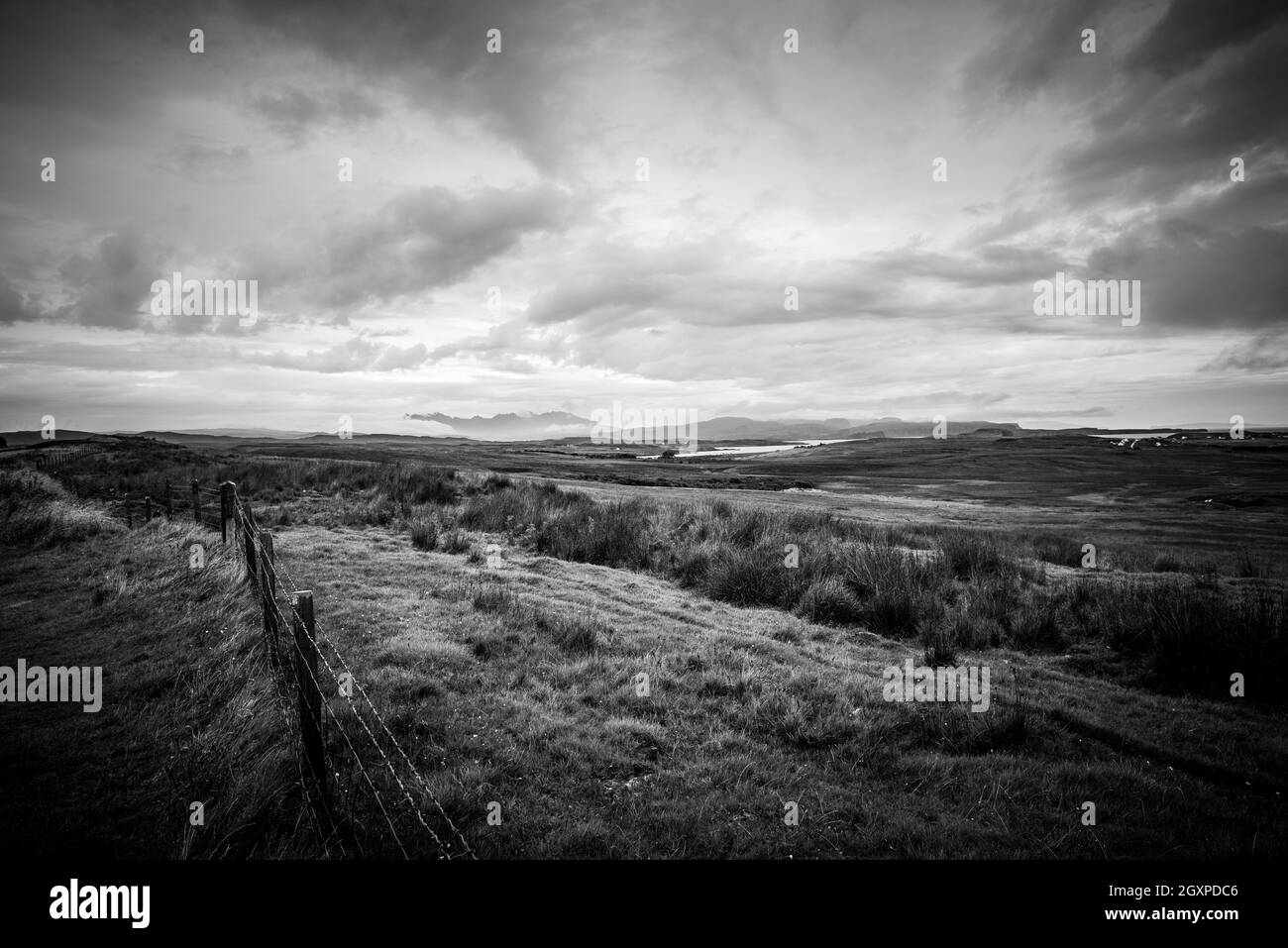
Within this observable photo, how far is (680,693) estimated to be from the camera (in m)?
7.81

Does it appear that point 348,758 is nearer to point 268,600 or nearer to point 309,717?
point 309,717

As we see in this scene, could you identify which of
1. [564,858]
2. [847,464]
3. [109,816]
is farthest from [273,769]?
[847,464]

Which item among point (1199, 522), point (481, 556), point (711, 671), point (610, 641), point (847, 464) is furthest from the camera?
point (847, 464)

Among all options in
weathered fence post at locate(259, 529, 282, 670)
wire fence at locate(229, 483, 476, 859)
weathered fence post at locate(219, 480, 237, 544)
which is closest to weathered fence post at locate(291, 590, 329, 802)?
wire fence at locate(229, 483, 476, 859)

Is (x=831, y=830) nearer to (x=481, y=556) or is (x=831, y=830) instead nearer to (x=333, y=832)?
(x=333, y=832)

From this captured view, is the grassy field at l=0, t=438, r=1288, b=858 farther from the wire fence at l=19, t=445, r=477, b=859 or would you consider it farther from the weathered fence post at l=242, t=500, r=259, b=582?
the weathered fence post at l=242, t=500, r=259, b=582

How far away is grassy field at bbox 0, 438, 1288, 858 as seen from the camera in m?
5.00

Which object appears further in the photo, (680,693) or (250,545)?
(250,545)

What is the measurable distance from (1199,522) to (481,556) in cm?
3942

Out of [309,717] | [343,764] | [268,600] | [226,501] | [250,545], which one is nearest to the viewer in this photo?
[309,717]

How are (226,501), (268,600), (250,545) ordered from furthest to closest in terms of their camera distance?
(226,501), (250,545), (268,600)

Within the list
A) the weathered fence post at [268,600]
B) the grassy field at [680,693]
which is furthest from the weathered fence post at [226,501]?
the weathered fence post at [268,600]

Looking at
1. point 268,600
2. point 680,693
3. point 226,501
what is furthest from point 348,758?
point 226,501
